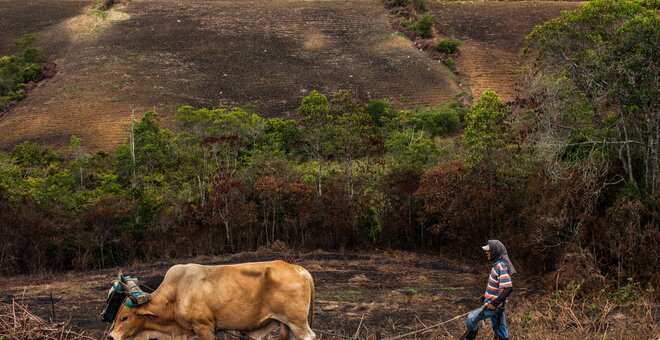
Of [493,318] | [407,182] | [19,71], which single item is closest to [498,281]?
[493,318]

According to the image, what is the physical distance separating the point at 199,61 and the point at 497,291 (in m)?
51.2

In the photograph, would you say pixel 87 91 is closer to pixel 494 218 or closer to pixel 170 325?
pixel 494 218

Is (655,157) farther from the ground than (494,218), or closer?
farther from the ground

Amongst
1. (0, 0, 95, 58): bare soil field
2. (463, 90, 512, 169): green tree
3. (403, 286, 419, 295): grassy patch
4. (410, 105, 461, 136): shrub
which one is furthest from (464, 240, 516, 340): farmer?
(0, 0, 95, 58): bare soil field

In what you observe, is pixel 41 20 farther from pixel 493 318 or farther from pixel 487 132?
pixel 493 318

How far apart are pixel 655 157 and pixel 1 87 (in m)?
49.0

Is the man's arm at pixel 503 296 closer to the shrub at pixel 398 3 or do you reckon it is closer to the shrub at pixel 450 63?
the shrub at pixel 450 63

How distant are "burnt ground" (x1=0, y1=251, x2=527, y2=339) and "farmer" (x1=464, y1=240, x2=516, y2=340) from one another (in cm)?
180

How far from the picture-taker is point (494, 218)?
974 inches

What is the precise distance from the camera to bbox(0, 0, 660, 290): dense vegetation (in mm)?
19469

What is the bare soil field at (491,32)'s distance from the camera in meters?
55.8

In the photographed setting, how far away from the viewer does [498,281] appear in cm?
1004

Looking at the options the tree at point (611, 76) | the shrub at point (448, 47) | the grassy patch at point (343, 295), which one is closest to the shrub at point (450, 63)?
the shrub at point (448, 47)

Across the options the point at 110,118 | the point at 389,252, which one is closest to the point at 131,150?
the point at 110,118
